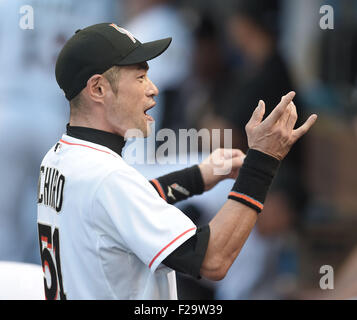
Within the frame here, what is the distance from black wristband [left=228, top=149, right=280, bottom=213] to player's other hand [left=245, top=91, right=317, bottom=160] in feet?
0.09

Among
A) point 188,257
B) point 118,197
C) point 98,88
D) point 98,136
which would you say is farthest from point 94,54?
point 188,257

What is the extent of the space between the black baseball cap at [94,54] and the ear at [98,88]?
0.02 metres

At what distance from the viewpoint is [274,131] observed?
2422 millimetres

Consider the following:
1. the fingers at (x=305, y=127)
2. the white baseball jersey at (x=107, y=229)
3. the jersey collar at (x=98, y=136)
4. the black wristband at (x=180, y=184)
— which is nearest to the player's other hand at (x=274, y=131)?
the fingers at (x=305, y=127)

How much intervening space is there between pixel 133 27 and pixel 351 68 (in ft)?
8.79

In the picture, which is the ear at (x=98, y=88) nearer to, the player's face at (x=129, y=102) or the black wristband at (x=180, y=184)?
the player's face at (x=129, y=102)

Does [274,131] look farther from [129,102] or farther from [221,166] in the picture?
[221,166]

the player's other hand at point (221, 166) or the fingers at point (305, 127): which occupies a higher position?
the fingers at point (305, 127)

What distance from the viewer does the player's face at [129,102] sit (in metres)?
2.57

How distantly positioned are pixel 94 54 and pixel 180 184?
830mm

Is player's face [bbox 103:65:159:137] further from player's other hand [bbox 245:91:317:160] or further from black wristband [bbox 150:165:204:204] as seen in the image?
black wristband [bbox 150:165:204:204]

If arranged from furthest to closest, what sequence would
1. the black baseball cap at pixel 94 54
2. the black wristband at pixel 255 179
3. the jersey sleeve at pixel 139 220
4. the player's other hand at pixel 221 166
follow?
the player's other hand at pixel 221 166 → the black baseball cap at pixel 94 54 → the black wristband at pixel 255 179 → the jersey sleeve at pixel 139 220

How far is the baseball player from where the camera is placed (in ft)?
7.66

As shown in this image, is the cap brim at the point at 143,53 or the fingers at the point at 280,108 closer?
the fingers at the point at 280,108
